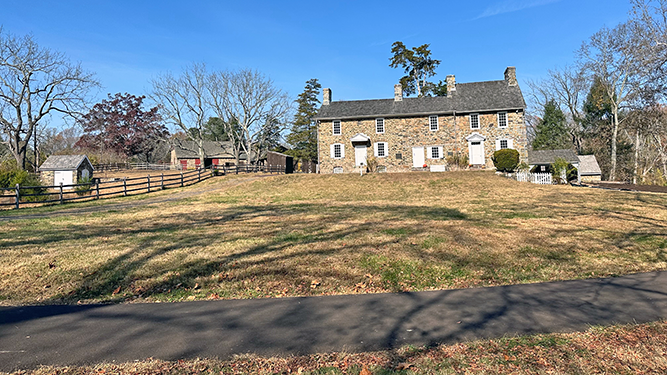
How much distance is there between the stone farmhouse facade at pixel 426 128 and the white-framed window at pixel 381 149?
0.33 feet

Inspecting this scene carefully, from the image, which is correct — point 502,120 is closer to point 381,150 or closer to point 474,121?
point 474,121

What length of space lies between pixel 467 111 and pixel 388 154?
850 centimetres

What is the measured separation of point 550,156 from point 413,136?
14.0m

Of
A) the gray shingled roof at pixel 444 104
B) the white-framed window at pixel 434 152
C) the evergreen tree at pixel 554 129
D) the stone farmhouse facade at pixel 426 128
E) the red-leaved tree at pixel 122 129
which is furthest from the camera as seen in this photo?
the red-leaved tree at pixel 122 129

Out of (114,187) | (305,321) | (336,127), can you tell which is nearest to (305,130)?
(336,127)

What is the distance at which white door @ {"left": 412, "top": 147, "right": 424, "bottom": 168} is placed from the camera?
35094mm

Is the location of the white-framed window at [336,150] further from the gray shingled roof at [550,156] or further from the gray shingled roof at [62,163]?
the gray shingled roof at [62,163]

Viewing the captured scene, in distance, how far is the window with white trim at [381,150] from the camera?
1412 inches

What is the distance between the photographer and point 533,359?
3.53 meters

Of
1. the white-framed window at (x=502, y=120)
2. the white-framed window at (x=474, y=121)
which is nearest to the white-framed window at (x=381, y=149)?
the white-framed window at (x=474, y=121)

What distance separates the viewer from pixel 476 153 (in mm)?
34062

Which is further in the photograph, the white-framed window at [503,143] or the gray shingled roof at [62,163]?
the gray shingled roof at [62,163]

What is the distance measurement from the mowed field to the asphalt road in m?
0.65

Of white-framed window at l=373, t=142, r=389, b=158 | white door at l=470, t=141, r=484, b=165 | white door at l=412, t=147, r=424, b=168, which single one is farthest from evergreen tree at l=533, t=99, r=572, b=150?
Answer: white-framed window at l=373, t=142, r=389, b=158
